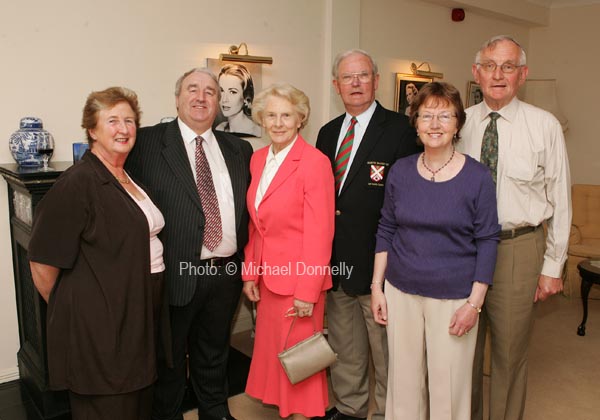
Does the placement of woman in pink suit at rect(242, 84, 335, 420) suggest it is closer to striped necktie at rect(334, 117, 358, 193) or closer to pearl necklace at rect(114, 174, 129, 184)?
striped necktie at rect(334, 117, 358, 193)

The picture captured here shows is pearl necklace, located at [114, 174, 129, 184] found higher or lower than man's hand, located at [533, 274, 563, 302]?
higher

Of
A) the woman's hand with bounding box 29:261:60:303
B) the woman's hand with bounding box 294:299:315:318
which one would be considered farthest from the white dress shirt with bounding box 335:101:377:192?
the woman's hand with bounding box 29:261:60:303

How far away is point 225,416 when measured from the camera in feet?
8.70

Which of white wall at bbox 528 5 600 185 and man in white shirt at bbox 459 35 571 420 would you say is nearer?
man in white shirt at bbox 459 35 571 420

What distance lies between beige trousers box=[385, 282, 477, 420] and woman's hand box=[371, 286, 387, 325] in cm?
3

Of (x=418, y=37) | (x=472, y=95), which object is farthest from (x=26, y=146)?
(x=472, y=95)

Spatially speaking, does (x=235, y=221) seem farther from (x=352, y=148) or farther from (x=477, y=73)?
(x=477, y=73)

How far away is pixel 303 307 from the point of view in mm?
2365

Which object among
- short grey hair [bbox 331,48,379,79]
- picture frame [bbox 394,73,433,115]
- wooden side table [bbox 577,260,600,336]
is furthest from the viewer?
picture frame [bbox 394,73,433,115]

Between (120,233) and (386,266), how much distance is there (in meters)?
1.13

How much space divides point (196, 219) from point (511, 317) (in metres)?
1.46

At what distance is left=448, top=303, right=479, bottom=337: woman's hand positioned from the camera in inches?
80.1

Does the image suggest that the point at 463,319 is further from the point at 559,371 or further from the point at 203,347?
the point at 559,371

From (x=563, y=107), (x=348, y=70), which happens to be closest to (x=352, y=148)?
(x=348, y=70)
